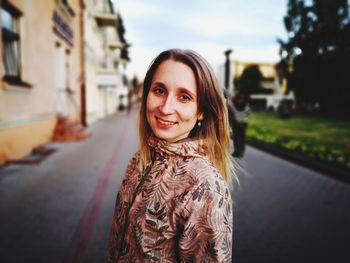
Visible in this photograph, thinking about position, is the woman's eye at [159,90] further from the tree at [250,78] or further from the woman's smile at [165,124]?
the tree at [250,78]

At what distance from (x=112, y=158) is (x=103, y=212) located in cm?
435

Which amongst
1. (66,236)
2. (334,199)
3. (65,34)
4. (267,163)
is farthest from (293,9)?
(66,236)

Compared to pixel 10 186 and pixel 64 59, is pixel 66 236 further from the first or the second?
pixel 64 59

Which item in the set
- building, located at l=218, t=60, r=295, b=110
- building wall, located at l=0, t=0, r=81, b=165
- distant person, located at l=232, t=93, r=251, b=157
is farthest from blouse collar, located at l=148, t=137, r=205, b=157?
building, located at l=218, t=60, r=295, b=110

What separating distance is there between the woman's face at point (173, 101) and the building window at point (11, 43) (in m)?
7.51

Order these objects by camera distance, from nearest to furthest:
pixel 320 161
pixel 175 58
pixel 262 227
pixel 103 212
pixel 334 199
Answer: pixel 175 58
pixel 262 227
pixel 103 212
pixel 334 199
pixel 320 161

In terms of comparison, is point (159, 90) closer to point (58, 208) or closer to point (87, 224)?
point (87, 224)

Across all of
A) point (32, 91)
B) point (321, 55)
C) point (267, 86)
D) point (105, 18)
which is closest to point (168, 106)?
point (32, 91)

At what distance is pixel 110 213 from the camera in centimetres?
471

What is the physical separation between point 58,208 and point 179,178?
4.11 metres

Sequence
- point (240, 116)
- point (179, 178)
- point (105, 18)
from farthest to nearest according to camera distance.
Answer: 1. point (105, 18)
2. point (240, 116)
3. point (179, 178)

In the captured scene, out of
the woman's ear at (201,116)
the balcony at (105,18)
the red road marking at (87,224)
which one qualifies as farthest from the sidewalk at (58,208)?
the balcony at (105,18)

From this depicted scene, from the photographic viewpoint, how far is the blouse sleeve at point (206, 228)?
110cm

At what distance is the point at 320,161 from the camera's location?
7.99 m
